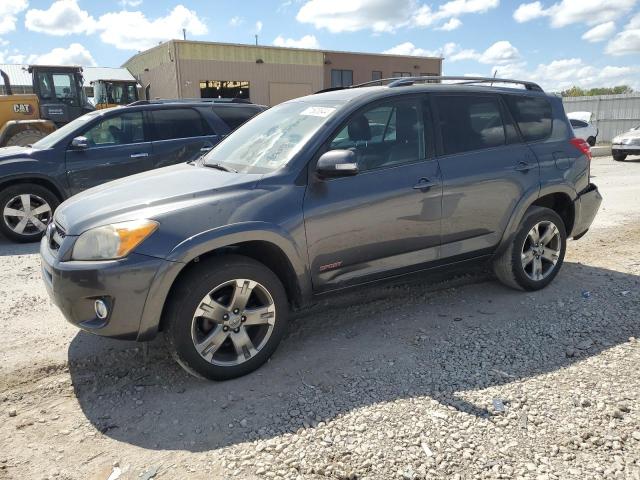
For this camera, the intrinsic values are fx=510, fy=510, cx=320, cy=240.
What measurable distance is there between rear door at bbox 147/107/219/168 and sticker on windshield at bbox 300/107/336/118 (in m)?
3.78

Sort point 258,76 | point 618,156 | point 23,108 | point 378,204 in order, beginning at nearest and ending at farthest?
point 378,204, point 23,108, point 618,156, point 258,76

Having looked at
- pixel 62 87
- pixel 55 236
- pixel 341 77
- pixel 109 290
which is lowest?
pixel 109 290

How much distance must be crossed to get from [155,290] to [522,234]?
3.07 m

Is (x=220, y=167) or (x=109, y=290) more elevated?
(x=220, y=167)

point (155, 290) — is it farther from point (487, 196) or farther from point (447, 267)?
point (487, 196)

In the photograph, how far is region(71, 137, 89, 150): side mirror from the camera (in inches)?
268

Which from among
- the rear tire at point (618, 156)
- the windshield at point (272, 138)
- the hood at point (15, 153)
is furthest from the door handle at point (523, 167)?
the rear tire at point (618, 156)

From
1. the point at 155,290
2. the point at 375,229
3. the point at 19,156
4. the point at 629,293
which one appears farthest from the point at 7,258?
the point at 629,293

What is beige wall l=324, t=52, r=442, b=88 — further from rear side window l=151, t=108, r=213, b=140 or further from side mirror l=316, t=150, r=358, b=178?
side mirror l=316, t=150, r=358, b=178

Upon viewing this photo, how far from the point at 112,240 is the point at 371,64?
35.0 m

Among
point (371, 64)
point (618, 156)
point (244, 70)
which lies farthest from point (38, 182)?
point (371, 64)

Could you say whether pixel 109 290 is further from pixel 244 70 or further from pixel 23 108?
pixel 244 70

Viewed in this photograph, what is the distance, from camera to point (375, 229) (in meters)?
3.59

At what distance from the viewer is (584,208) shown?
189 inches
